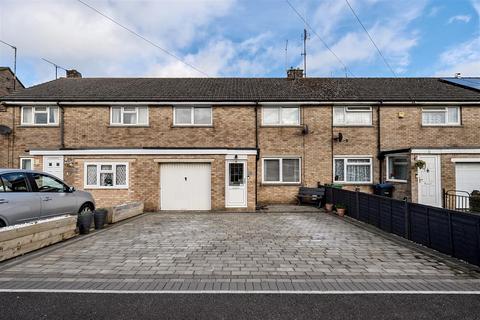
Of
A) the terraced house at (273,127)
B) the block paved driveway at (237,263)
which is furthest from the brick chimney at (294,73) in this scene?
the block paved driveway at (237,263)

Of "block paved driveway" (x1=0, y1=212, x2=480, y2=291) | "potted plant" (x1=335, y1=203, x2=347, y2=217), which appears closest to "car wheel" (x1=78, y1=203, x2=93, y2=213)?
"block paved driveway" (x1=0, y1=212, x2=480, y2=291)

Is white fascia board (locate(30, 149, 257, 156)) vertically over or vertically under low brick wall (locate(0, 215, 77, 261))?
over

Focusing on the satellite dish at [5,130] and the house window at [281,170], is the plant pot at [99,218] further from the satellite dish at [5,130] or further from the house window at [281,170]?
the satellite dish at [5,130]

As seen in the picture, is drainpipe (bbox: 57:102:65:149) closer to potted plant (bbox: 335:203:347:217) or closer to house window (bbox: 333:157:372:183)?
potted plant (bbox: 335:203:347:217)

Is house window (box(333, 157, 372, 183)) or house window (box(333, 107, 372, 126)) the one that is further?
house window (box(333, 107, 372, 126))

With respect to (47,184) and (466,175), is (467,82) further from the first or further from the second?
(47,184)

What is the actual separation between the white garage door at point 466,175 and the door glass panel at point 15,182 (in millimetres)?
15906

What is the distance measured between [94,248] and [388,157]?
13953 mm

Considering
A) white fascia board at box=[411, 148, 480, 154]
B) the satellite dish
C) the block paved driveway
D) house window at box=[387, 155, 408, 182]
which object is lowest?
the block paved driveway

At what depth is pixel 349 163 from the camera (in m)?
15.7

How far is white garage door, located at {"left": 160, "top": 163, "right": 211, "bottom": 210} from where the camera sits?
43.1 ft

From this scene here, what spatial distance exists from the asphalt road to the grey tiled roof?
12511mm

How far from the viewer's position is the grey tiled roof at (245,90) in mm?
15914

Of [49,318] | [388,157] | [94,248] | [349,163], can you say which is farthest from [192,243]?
[388,157]
